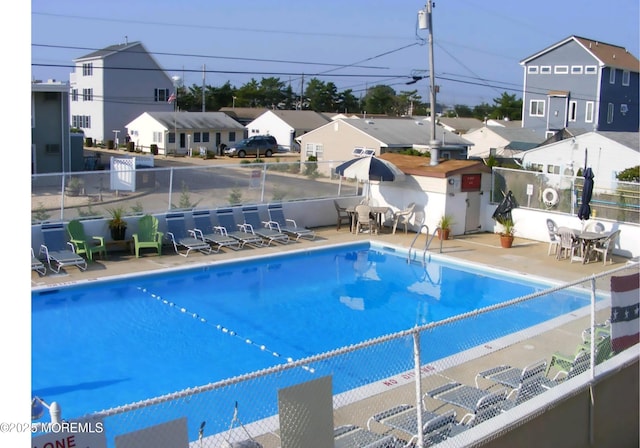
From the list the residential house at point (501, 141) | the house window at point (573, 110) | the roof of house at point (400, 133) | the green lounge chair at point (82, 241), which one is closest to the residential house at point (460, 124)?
the house window at point (573, 110)

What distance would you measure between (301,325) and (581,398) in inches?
249

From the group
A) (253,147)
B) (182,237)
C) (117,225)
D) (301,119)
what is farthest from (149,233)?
(301,119)

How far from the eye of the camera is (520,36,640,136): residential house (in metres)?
53.0

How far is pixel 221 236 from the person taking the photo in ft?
60.3

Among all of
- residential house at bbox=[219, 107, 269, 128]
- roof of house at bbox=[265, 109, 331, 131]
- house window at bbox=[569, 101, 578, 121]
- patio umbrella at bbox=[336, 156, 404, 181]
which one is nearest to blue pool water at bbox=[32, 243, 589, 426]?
patio umbrella at bbox=[336, 156, 404, 181]

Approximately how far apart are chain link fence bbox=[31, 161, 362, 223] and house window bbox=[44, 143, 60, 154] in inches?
615

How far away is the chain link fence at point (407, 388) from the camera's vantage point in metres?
5.26

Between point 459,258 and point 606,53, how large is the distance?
141ft

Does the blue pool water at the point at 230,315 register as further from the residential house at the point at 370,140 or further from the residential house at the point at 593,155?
the residential house at the point at 370,140

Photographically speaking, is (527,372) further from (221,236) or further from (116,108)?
(116,108)

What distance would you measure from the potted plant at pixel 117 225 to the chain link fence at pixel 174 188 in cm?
23

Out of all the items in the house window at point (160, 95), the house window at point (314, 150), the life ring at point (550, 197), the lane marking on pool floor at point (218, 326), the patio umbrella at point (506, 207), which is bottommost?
the lane marking on pool floor at point (218, 326)

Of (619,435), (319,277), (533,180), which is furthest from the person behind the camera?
(533,180)
